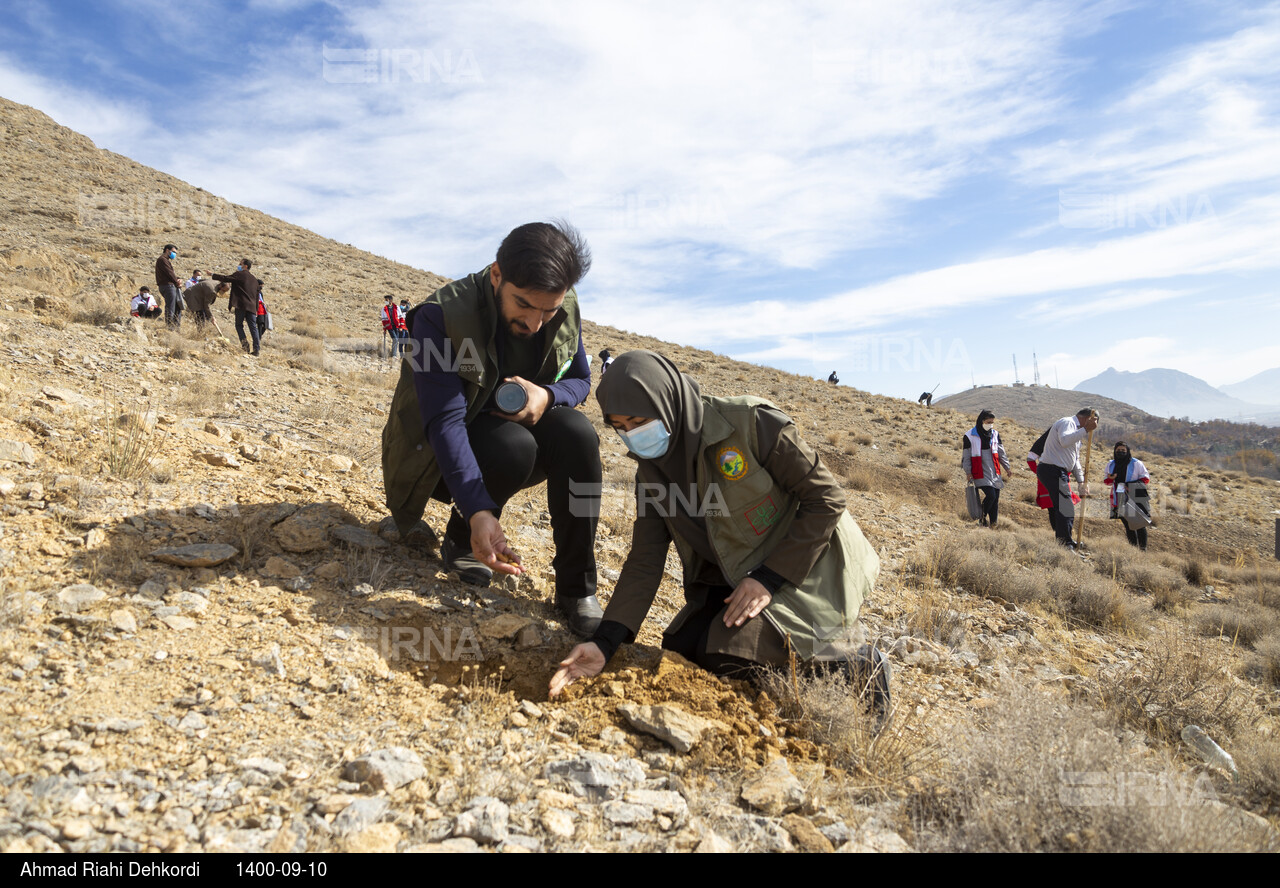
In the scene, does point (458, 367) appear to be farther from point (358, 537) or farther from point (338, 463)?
point (338, 463)

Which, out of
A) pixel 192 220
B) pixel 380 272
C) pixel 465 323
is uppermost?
pixel 192 220

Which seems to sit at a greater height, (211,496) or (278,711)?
(211,496)

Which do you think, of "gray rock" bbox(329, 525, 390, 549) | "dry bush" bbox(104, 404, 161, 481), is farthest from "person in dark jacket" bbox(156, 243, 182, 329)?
"gray rock" bbox(329, 525, 390, 549)

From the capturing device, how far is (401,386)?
2.72m

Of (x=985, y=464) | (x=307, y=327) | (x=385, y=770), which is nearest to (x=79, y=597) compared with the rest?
(x=385, y=770)

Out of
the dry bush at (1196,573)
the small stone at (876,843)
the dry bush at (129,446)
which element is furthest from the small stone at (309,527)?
the dry bush at (1196,573)

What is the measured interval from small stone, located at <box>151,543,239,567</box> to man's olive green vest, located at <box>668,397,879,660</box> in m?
1.80

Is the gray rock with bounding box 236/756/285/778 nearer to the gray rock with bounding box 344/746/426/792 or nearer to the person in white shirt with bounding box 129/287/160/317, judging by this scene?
the gray rock with bounding box 344/746/426/792

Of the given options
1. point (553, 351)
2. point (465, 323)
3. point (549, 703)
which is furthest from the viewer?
point (553, 351)

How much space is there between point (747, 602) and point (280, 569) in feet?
5.87

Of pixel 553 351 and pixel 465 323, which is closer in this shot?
pixel 465 323

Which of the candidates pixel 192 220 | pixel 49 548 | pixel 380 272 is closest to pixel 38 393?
pixel 49 548

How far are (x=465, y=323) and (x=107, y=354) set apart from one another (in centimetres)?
430

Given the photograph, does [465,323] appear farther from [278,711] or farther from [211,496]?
[211,496]
